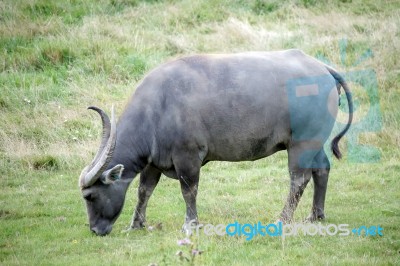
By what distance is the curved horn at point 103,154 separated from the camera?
7.55 meters

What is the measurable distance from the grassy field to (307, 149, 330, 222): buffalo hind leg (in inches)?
6.6

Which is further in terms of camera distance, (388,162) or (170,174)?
(388,162)

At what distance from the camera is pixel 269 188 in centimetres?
1003

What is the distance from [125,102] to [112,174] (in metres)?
3.24

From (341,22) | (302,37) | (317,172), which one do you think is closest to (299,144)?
(317,172)

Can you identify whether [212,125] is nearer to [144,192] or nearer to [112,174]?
[144,192]

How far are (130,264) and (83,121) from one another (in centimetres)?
583

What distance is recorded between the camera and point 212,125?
8133mm

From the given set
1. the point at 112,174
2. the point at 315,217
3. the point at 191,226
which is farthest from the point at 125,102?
the point at 315,217

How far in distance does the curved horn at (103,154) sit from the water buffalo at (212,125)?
18 millimetres

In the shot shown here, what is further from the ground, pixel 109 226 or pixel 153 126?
pixel 153 126

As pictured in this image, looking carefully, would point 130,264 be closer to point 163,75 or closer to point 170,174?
point 170,174
